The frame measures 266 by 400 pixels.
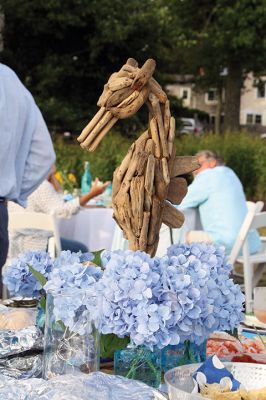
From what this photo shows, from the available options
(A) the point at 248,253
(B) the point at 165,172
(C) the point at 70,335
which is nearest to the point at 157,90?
(B) the point at 165,172

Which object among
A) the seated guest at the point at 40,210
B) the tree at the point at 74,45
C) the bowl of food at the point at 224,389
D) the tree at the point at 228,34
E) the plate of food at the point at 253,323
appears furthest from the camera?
the tree at the point at 74,45

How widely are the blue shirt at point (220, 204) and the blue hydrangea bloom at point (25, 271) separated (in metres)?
4.20

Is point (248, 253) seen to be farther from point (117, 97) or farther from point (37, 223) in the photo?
point (117, 97)

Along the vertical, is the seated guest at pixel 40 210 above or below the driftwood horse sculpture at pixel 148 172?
below

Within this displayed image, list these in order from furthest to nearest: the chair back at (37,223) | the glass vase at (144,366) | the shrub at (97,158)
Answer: the shrub at (97,158) < the chair back at (37,223) < the glass vase at (144,366)

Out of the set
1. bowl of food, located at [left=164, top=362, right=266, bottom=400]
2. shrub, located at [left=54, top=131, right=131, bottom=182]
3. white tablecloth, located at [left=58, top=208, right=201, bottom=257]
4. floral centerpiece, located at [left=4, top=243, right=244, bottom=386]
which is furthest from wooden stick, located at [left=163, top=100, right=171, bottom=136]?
shrub, located at [left=54, top=131, right=131, bottom=182]

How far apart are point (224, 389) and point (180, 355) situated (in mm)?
275

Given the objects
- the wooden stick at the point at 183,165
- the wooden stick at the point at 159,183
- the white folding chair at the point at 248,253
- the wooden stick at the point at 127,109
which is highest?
the wooden stick at the point at 127,109

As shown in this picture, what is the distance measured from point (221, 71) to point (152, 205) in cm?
2433

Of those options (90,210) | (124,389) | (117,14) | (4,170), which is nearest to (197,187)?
(90,210)

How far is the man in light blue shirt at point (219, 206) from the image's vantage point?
612 cm

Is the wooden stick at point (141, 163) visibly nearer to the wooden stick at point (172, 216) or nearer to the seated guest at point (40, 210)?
the wooden stick at point (172, 216)

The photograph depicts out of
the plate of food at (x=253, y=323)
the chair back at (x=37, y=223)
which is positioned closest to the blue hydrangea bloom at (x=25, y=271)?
the plate of food at (x=253, y=323)

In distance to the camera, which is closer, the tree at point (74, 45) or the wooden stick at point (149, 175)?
the wooden stick at point (149, 175)
